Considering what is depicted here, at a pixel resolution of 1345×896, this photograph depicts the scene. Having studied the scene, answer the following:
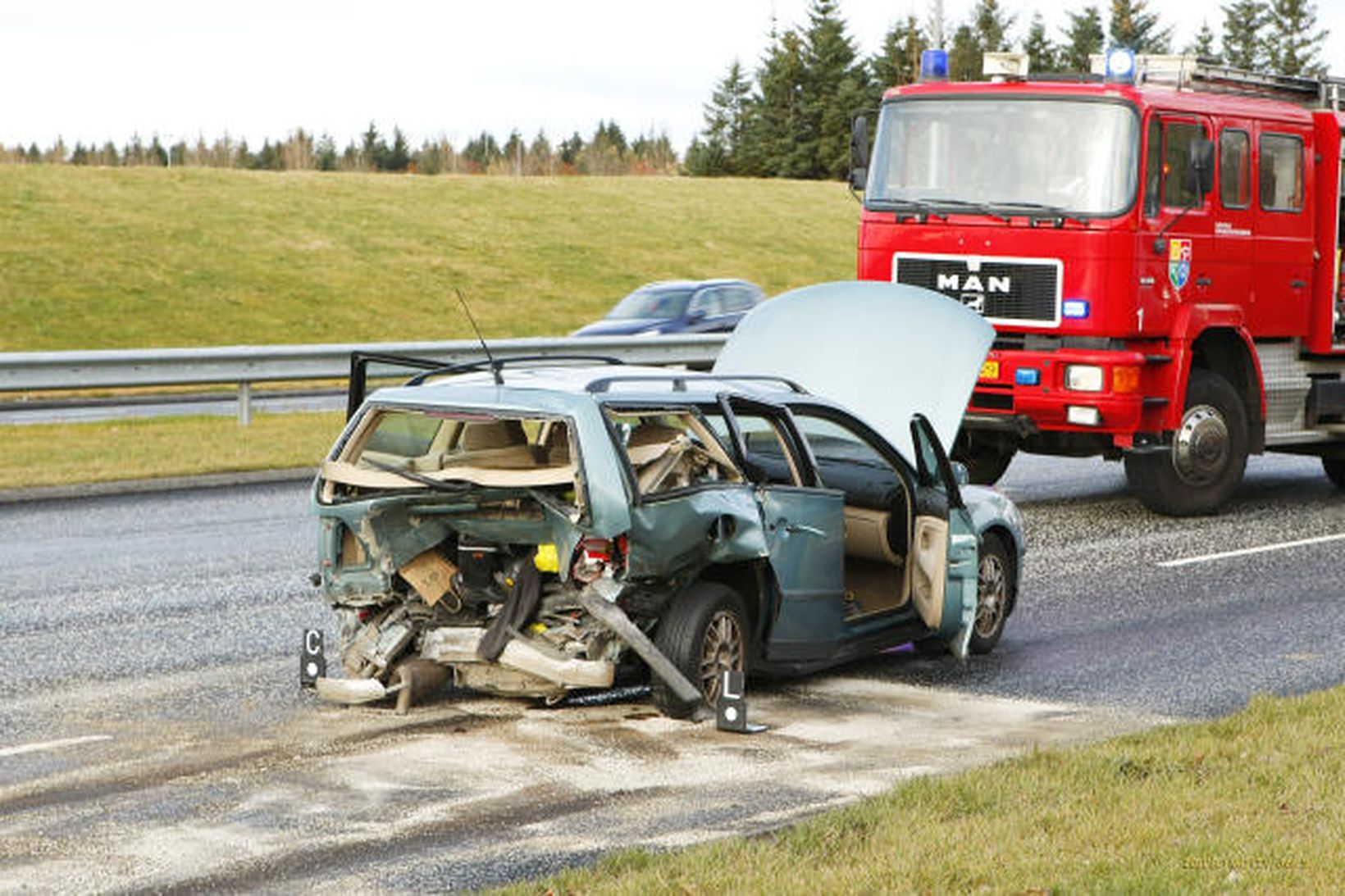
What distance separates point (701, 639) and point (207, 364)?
15.9 m

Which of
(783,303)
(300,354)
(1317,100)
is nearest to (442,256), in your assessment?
(300,354)

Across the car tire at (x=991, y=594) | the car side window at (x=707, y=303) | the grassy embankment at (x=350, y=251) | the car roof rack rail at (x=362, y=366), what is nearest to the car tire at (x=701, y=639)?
the car roof rack rail at (x=362, y=366)

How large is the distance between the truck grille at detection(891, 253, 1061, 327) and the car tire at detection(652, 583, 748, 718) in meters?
6.82

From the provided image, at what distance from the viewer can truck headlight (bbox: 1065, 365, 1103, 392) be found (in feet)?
49.8

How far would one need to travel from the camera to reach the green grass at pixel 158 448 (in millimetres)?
18000

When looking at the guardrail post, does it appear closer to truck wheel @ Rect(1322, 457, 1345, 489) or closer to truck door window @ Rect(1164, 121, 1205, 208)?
truck door window @ Rect(1164, 121, 1205, 208)

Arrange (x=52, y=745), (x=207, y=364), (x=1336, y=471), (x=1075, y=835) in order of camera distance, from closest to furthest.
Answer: (x=1075, y=835)
(x=52, y=745)
(x=1336, y=471)
(x=207, y=364)

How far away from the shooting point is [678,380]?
9047 millimetres

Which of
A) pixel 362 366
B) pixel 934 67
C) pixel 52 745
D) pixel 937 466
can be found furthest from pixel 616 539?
pixel 934 67

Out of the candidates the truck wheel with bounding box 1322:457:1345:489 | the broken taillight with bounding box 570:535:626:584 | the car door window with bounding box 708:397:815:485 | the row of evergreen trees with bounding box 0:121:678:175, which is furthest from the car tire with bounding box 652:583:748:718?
the row of evergreen trees with bounding box 0:121:678:175

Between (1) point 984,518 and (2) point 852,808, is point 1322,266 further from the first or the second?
(2) point 852,808

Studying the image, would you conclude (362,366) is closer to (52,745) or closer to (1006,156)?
(52,745)

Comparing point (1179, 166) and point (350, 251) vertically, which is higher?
point (1179, 166)

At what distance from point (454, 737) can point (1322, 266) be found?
10551mm
